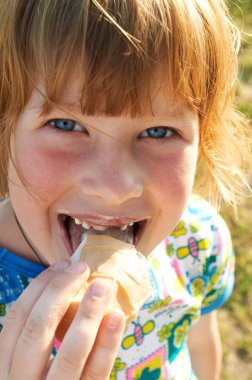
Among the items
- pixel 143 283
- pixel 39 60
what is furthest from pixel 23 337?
pixel 39 60

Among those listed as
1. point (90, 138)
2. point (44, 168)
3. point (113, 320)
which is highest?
point (90, 138)

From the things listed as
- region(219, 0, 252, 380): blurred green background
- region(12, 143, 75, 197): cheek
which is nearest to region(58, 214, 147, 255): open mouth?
region(12, 143, 75, 197): cheek

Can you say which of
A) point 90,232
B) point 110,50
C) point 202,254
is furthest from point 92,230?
point 202,254

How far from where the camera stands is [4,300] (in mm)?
2061

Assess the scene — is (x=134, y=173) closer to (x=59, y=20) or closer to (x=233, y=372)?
(x=59, y=20)

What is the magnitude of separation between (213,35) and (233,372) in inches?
89.9

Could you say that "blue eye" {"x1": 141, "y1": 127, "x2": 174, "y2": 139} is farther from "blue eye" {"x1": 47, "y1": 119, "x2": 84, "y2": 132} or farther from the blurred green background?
the blurred green background

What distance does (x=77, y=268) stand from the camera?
5.42ft

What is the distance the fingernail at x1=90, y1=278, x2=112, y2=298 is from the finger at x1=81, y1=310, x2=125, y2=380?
0.21 feet

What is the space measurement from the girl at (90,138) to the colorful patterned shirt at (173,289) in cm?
3

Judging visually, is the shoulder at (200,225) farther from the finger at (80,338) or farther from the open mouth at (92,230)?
the finger at (80,338)

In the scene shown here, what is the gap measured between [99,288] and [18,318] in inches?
9.2

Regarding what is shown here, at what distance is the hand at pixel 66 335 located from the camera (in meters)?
1.56

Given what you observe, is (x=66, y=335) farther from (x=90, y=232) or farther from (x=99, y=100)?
(x=99, y=100)
